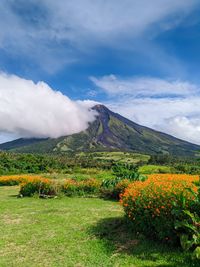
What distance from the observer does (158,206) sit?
836cm

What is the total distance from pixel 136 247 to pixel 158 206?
1307 mm

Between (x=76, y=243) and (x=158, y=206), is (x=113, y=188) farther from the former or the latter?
(x=158, y=206)

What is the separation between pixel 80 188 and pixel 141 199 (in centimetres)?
1254

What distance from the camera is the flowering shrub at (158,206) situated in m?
7.99

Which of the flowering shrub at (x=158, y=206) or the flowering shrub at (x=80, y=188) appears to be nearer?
the flowering shrub at (x=158, y=206)

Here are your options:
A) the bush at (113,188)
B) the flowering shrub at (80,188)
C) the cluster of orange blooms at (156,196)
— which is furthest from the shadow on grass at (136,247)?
Result: the flowering shrub at (80,188)

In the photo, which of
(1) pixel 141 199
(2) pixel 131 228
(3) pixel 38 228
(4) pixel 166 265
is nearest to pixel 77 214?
(3) pixel 38 228

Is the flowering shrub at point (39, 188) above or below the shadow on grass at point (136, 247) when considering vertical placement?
above

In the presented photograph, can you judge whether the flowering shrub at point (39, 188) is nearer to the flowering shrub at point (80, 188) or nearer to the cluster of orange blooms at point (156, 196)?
the flowering shrub at point (80, 188)

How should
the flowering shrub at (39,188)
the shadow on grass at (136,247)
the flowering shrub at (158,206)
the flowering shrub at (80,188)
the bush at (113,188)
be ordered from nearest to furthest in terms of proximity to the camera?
the shadow on grass at (136,247) → the flowering shrub at (158,206) → the bush at (113,188) → the flowering shrub at (39,188) → the flowering shrub at (80,188)

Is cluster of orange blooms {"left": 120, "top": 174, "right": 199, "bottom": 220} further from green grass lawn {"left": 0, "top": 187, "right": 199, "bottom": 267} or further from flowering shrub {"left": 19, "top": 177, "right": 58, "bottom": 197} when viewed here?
→ flowering shrub {"left": 19, "top": 177, "right": 58, "bottom": 197}

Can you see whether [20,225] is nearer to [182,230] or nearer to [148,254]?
[148,254]

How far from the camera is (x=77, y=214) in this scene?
1322cm

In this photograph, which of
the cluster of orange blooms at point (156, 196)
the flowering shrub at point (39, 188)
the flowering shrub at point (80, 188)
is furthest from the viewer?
the flowering shrub at point (80, 188)
